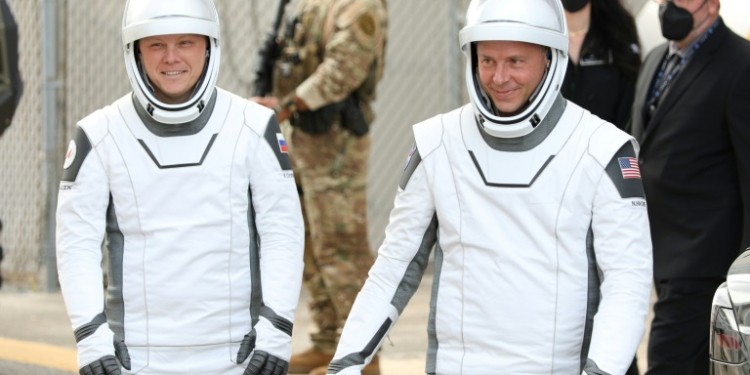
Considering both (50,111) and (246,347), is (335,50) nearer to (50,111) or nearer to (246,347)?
(246,347)

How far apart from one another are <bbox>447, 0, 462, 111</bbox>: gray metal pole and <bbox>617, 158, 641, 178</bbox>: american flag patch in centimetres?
487

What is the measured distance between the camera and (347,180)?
5.93 meters

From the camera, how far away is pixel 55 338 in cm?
708

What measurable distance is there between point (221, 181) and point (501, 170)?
861 mm

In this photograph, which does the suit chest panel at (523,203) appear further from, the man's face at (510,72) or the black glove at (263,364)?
the black glove at (263,364)

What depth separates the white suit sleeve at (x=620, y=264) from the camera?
10.1 feet

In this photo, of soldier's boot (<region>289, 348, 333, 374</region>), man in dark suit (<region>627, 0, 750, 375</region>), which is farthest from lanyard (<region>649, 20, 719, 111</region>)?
soldier's boot (<region>289, 348, 333, 374</region>)

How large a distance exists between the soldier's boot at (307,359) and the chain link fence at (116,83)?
347 cm

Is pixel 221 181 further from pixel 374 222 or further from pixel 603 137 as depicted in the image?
pixel 374 222

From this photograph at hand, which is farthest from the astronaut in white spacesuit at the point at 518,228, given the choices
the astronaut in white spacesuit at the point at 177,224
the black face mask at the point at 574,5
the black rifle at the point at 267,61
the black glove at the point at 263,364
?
the black rifle at the point at 267,61

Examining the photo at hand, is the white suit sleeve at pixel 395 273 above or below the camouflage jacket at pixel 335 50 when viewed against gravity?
below

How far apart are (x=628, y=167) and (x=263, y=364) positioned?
3.80ft

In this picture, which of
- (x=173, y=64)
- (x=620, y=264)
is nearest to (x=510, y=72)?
(x=620, y=264)

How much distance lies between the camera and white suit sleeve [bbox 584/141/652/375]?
3092 millimetres
